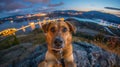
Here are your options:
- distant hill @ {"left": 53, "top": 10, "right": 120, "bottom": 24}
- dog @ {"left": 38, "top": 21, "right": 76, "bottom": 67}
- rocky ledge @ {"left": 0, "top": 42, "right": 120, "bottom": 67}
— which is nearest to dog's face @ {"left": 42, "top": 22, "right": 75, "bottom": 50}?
dog @ {"left": 38, "top": 21, "right": 76, "bottom": 67}

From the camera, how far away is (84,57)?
4719 mm

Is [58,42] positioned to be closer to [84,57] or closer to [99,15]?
[84,57]

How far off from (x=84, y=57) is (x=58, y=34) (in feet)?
6.00

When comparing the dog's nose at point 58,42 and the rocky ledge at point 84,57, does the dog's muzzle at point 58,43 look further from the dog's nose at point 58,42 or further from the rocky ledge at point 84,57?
the rocky ledge at point 84,57

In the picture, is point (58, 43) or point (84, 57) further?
point (84, 57)

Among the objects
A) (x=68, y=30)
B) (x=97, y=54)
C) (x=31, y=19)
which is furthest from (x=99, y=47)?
(x=68, y=30)

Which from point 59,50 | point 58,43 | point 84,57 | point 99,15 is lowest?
point 84,57

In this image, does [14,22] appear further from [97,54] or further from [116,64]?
[116,64]

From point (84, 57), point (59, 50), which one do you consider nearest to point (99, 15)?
point (84, 57)

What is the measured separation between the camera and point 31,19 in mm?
5660

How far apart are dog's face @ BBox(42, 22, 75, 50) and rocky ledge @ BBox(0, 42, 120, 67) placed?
4.51ft

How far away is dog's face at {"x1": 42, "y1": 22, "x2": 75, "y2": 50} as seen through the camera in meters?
2.88

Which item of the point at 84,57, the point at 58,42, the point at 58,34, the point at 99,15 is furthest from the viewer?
the point at 99,15

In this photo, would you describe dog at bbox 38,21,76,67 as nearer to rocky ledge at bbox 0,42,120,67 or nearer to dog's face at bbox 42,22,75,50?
dog's face at bbox 42,22,75,50
